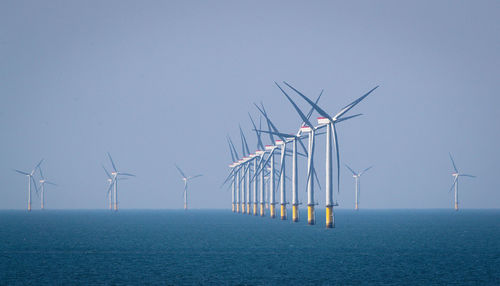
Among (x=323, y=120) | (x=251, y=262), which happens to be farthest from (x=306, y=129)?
(x=251, y=262)

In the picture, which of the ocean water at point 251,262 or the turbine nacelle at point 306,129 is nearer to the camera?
the ocean water at point 251,262

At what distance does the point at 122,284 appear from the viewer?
51.5 meters

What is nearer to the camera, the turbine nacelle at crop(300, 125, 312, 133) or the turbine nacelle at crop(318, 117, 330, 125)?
the turbine nacelle at crop(318, 117, 330, 125)

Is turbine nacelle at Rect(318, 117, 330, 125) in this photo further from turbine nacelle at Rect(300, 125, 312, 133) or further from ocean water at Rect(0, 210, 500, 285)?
ocean water at Rect(0, 210, 500, 285)

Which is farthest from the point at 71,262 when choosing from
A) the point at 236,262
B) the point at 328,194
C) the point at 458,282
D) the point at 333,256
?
the point at 328,194

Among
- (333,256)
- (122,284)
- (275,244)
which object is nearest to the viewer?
(122,284)

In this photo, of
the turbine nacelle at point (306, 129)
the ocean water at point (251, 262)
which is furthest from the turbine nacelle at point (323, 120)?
the ocean water at point (251, 262)

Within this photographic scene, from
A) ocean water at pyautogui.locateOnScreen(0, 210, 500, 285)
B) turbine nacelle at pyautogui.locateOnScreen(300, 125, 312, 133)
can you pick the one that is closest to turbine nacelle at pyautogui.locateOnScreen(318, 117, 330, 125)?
turbine nacelle at pyautogui.locateOnScreen(300, 125, 312, 133)

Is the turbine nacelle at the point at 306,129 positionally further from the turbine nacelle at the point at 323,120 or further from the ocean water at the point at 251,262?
the ocean water at the point at 251,262

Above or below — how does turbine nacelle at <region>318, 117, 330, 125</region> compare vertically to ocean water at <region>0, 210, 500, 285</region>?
above

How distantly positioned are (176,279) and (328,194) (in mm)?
52355

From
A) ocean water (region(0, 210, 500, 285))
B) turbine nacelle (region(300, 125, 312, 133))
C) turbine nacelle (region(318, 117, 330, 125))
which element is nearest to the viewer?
ocean water (region(0, 210, 500, 285))

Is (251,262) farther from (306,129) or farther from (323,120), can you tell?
(306,129)

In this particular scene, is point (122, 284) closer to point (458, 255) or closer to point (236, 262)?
point (236, 262)
